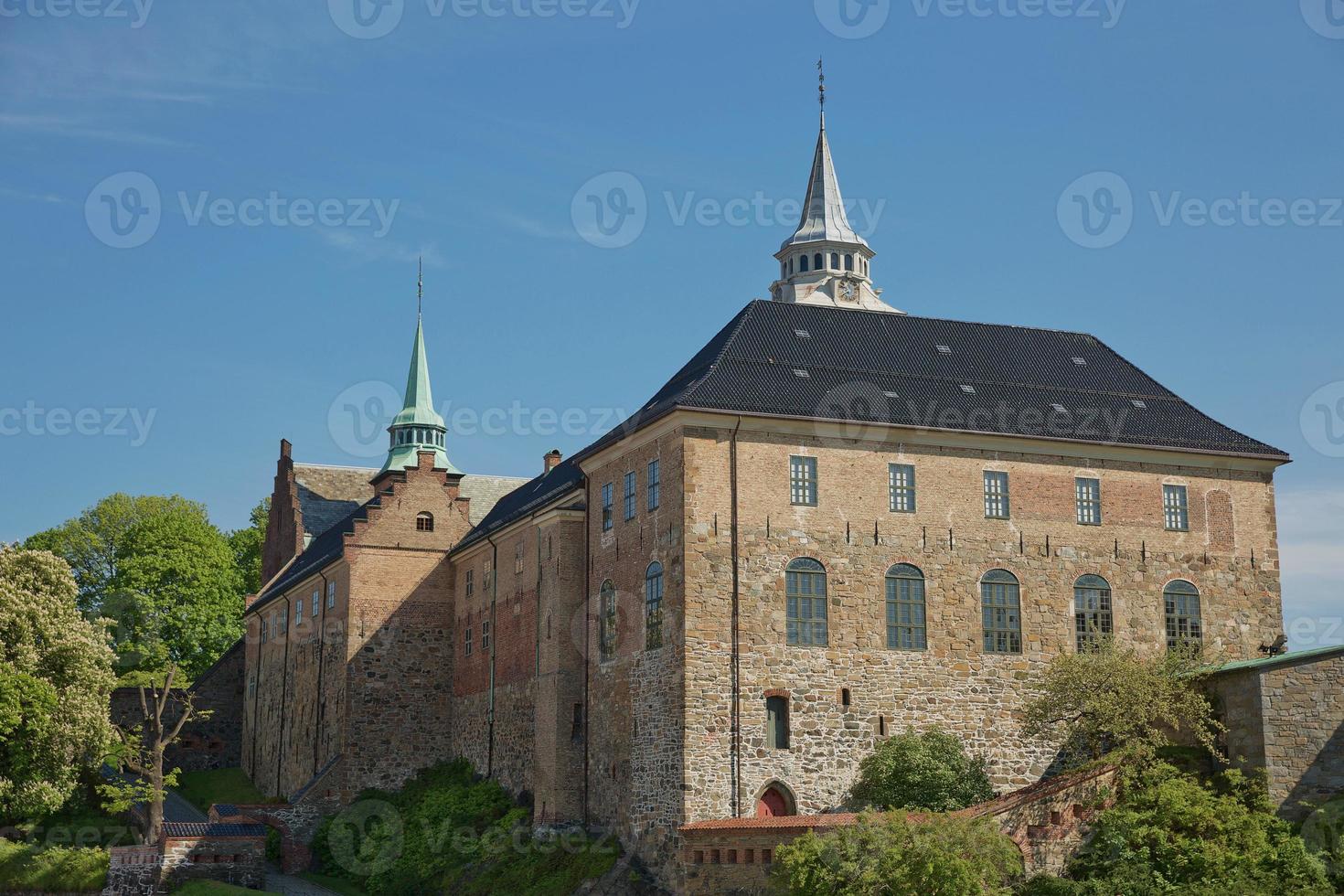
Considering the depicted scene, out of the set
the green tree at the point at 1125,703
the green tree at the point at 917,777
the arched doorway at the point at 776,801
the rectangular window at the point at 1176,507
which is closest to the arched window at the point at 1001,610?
the green tree at the point at 1125,703

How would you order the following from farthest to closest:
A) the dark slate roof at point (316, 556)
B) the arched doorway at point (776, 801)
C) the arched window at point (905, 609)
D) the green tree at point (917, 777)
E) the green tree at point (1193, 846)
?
the dark slate roof at point (316, 556), the arched window at point (905, 609), the green tree at point (917, 777), the arched doorway at point (776, 801), the green tree at point (1193, 846)

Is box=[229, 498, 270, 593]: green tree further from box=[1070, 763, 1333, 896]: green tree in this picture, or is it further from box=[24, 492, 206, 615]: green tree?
box=[1070, 763, 1333, 896]: green tree

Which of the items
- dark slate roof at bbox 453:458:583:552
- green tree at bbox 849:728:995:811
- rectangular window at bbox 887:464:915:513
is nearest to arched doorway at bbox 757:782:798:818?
green tree at bbox 849:728:995:811

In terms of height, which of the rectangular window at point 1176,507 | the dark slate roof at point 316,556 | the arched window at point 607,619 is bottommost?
the arched window at point 607,619

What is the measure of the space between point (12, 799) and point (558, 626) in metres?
17.5

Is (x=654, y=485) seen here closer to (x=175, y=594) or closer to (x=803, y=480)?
(x=803, y=480)

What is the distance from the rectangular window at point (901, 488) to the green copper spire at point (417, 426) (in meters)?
38.2

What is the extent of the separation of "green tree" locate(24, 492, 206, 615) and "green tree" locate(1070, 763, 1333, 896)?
5741 cm

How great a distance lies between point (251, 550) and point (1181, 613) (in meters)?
58.5

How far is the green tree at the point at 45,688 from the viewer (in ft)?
170

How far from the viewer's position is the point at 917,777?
43.5m

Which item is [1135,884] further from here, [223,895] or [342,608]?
[342,608]

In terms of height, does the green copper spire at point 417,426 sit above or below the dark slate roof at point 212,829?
above

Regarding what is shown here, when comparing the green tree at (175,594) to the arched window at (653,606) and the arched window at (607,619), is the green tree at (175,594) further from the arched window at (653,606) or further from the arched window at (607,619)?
the arched window at (653,606)
